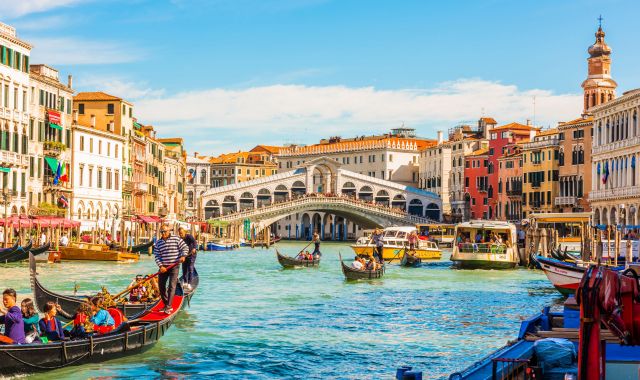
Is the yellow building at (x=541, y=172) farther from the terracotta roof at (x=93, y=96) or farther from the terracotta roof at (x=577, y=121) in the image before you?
the terracotta roof at (x=93, y=96)

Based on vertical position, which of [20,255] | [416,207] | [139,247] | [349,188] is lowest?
[20,255]

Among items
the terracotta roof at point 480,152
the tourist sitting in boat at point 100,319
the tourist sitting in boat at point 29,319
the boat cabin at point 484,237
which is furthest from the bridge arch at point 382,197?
the tourist sitting in boat at point 29,319

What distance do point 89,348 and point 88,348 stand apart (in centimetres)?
1

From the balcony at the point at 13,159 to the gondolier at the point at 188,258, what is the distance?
1623cm

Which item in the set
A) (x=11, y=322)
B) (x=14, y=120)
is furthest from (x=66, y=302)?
(x=14, y=120)

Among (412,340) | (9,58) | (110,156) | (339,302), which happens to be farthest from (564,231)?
(412,340)

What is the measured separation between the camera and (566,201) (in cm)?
4275

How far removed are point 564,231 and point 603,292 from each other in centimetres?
3724

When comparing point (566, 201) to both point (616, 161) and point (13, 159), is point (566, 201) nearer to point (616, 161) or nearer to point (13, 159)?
point (616, 161)

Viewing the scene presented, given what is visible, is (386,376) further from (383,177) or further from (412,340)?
(383,177)

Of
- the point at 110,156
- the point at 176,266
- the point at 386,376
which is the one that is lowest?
the point at 386,376

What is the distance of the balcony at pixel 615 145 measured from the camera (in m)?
33.3

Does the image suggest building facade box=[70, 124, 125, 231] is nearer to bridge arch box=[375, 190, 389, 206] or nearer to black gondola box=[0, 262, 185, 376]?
bridge arch box=[375, 190, 389, 206]

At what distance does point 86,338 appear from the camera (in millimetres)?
8625
